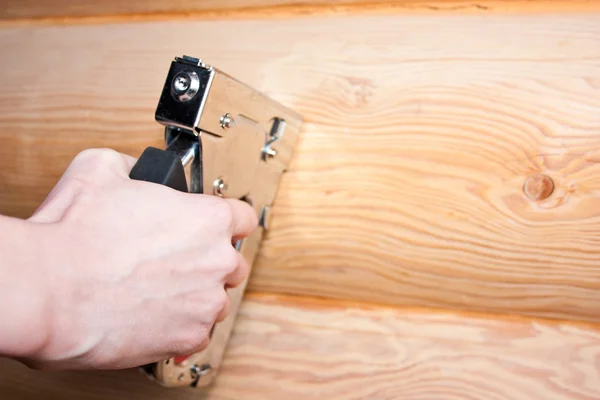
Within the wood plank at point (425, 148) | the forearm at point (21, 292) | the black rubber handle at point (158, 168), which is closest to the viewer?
the forearm at point (21, 292)

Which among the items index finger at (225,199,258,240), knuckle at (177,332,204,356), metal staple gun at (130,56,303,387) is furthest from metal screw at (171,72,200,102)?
knuckle at (177,332,204,356)

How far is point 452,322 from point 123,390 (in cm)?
40

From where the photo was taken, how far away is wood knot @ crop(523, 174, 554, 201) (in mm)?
682

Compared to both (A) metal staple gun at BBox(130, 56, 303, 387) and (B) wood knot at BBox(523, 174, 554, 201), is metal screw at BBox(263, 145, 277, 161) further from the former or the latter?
(B) wood knot at BBox(523, 174, 554, 201)

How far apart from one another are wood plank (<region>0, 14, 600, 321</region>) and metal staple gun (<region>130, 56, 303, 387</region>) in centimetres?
4

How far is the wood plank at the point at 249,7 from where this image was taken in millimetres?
702

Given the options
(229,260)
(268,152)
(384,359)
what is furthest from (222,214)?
(384,359)

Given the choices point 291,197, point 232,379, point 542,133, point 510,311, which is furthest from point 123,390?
point 542,133

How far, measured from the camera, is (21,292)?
0.48m

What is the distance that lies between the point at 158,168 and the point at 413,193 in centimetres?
29

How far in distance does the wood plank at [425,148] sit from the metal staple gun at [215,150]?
4 centimetres

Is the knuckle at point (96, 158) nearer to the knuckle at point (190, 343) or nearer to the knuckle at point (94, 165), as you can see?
the knuckle at point (94, 165)

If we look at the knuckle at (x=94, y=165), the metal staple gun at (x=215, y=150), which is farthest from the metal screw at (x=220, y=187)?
the knuckle at (x=94, y=165)

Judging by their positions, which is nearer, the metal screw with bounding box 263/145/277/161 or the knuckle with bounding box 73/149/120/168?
the knuckle with bounding box 73/149/120/168
